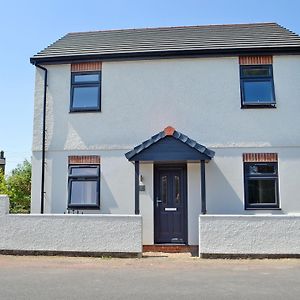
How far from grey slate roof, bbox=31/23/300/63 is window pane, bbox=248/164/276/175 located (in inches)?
140

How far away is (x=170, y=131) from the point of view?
11.8 meters

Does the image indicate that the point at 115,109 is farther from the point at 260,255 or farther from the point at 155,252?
the point at 260,255

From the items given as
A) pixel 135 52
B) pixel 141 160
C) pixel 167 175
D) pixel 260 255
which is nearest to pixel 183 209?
pixel 167 175

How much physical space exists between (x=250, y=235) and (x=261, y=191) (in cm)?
232

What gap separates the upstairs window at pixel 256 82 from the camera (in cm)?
1266

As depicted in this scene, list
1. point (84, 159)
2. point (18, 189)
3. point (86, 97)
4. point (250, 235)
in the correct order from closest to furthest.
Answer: point (250, 235), point (84, 159), point (86, 97), point (18, 189)

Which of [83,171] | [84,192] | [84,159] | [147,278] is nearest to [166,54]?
[84,159]

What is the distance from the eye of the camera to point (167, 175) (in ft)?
41.6

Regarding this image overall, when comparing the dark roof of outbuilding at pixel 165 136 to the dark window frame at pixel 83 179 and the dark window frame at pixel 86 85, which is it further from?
the dark window frame at pixel 86 85

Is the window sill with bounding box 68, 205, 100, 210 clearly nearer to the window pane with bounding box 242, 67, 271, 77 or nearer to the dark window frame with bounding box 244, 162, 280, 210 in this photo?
the dark window frame with bounding box 244, 162, 280, 210

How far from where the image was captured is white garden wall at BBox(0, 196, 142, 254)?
1055 cm

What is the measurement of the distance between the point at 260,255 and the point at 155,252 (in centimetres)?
308

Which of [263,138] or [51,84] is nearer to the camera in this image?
[263,138]

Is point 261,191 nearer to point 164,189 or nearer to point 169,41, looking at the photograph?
point 164,189
